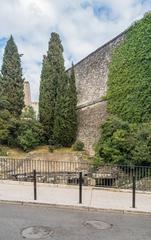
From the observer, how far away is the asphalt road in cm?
823

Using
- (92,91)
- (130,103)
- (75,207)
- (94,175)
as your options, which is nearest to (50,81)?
(92,91)

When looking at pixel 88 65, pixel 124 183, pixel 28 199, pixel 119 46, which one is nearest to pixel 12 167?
pixel 124 183

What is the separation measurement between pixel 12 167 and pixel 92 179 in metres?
4.66

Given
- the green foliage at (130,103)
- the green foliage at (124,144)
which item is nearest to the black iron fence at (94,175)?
the green foliage at (124,144)

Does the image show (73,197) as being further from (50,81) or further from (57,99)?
(50,81)

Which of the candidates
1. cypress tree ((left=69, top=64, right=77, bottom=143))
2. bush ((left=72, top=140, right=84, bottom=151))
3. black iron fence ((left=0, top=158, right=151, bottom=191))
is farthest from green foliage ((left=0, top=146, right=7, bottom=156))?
cypress tree ((left=69, top=64, right=77, bottom=143))

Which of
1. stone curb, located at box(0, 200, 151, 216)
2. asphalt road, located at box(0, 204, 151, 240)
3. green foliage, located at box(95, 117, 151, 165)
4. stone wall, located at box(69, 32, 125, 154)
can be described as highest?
stone wall, located at box(69, 32, 125, 154)

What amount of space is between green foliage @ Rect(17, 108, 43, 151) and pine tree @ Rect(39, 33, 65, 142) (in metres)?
0.77

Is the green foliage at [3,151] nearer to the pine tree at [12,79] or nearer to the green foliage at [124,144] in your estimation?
the pine tree at [12,79]

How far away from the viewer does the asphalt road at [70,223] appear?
8234mm

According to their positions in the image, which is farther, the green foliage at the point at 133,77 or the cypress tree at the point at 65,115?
the cypress tree at the point at 65,115

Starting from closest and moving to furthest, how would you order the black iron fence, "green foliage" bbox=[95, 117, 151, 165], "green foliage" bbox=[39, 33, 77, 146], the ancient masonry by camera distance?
the black iron fence → "green foliage" bbox=[95, 117, 151, 165] → the ancient masonry → "green foliage" bbox=[39, 33, 77, 146]

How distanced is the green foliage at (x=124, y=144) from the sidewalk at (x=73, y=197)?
14.4 ft

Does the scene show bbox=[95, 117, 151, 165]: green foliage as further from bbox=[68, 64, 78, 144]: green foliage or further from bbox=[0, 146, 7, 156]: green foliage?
bbox=[0, 146, 7, 156]: green foliage
